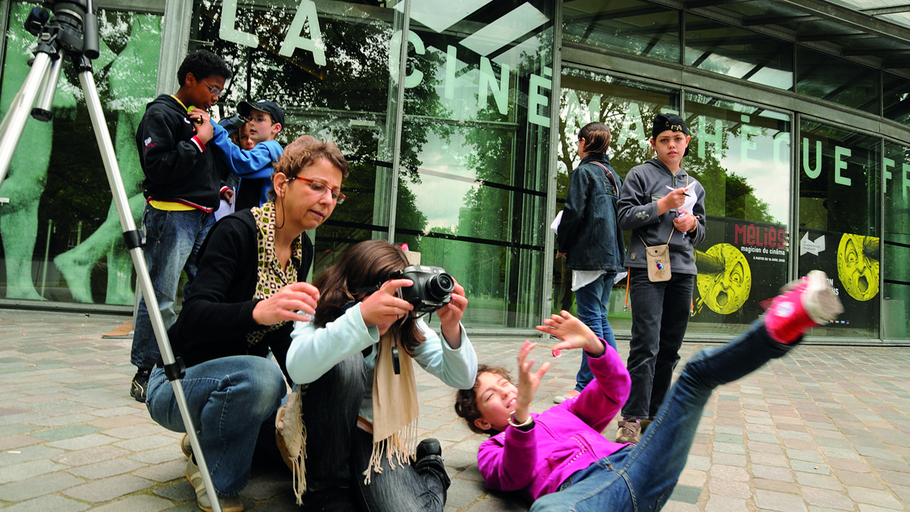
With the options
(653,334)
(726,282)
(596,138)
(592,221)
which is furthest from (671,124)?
(726,282)

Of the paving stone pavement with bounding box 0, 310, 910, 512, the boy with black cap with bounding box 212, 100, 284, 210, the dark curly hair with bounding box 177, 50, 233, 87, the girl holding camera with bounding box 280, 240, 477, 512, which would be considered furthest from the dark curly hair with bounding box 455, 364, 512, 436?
the dark curly hair with bounding box 177, 50, 233, 87

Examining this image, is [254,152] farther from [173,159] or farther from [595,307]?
[595,307]

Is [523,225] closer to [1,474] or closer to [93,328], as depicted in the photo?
[93,328]

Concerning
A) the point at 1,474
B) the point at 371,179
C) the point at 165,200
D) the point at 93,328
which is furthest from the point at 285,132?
the point at 1,474

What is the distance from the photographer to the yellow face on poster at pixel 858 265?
34.0 ft

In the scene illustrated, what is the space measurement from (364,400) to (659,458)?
0.97 m

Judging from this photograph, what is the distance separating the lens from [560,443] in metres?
2.08

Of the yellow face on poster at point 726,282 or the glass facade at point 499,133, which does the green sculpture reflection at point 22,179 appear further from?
the yellow face on poster at point 726,282

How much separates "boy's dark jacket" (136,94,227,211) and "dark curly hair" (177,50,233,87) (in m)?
0.20

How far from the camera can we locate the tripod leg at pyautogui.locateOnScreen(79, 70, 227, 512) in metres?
1.62

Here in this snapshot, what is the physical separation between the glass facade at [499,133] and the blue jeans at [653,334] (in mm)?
4203

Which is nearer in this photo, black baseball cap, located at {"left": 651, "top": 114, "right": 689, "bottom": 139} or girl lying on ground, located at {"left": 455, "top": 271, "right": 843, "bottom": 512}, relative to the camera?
girl lying on ground, located at {"left": 455, "top": 271, "right": 843, "bottom": 512}

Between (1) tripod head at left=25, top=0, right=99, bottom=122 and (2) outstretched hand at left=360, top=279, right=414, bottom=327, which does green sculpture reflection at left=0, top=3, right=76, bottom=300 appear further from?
(2) outstretched hand at left=360, top=279, right=414, bottom=327

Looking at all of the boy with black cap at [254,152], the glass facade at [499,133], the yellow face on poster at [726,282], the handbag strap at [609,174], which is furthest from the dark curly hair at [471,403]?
the yellow face on poster at [726,282]
